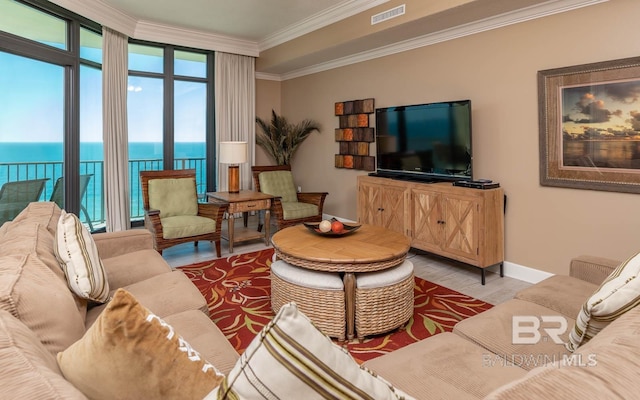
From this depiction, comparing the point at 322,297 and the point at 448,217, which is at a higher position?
the point at 448,217

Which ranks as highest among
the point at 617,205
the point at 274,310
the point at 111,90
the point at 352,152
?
the point at 111,90

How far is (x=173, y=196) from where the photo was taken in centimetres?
466

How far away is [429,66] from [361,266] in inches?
117

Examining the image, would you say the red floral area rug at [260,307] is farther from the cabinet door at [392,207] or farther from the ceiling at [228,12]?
the ceiling at [228,12]

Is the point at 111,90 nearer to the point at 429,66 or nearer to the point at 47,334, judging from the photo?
the point at 429,66

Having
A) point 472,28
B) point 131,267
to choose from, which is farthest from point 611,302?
point 472,28

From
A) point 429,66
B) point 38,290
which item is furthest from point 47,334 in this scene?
point 429,66

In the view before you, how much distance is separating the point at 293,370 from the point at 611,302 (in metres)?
1.13

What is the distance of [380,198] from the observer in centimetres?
454

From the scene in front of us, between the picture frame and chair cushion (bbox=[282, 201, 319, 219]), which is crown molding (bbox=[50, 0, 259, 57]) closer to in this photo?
chair cushion (bbox=[282, 201, 319, 219])

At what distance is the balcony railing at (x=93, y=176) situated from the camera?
12.5 ft

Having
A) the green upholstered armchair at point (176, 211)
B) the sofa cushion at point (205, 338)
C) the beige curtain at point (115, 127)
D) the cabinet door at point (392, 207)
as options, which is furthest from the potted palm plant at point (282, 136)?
the sofa cushion at point (205, 338)

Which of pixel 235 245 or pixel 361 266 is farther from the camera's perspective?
pixel 235 245

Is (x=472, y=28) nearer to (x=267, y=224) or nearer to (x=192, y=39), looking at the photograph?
(x=267, y=224)
